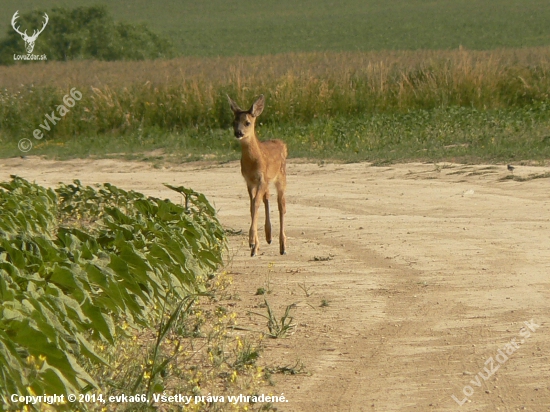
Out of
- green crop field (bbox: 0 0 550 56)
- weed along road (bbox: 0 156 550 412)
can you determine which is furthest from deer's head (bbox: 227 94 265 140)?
green crop field (bbox: 0 0 550 56)

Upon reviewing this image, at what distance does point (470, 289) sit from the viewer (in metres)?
8.69

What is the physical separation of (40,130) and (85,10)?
27613 mm

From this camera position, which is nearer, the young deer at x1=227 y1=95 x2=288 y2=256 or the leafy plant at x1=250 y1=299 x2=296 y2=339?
the leafy plant at x1=250 y1=299 x2=296 y2=339

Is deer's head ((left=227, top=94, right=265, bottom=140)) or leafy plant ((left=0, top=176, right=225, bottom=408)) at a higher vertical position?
deer's head ((left=227, top=94, right=265, bottom=140))

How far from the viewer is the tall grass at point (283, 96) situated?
854 inches

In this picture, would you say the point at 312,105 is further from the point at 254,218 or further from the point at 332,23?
the point at 332,23

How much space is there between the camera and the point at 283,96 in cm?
2170

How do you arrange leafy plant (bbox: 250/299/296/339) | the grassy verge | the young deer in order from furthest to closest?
the grassy verge
the young deer
leafy plant (bbox: 250/299/296/339)

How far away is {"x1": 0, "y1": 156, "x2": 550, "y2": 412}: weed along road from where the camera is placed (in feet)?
20.5

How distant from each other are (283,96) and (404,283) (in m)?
13.1

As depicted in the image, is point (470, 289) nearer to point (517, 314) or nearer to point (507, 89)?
point (517, 314)

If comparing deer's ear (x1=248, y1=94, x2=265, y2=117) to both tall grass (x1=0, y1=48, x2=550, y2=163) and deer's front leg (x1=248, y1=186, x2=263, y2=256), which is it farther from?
tall grass (x1=0, y1=48, x2=550, y2=163)

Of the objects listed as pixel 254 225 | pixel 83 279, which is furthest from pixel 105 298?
pixel 254 225

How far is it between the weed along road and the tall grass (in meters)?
5.52
